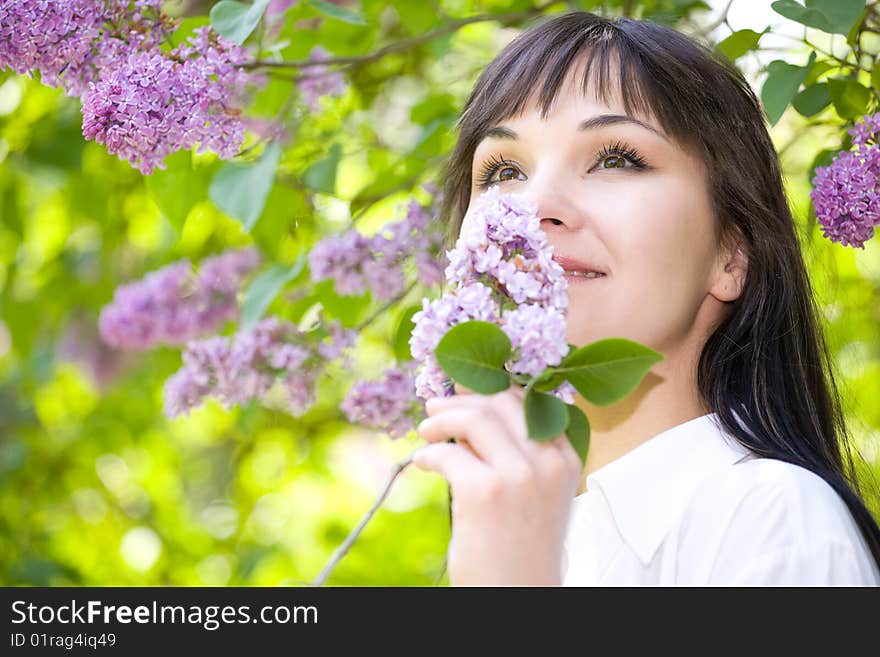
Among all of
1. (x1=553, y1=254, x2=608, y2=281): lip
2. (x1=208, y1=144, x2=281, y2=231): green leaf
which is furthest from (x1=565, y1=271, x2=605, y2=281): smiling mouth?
(x1=208, y1=144, x2=281, y2=231): green leaf

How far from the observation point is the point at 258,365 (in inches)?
64.2

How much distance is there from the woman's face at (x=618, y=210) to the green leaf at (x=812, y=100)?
0.14 metres

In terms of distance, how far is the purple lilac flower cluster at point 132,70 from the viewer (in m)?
1.09

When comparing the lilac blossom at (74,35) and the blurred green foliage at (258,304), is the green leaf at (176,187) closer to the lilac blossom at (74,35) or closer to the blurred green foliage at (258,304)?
the blurred green foliage at (258,304)

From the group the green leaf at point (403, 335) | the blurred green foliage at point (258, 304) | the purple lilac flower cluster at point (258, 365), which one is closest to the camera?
the green leaf at point (403, 335)

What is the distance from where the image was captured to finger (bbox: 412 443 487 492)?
0.76 metres

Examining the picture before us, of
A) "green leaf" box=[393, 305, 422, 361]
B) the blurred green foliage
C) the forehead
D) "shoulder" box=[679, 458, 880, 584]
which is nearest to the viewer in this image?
"shoulder" box=[679, 458, 880, 584]

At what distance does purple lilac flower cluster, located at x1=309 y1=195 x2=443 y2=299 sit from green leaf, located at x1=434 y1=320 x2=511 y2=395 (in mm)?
873

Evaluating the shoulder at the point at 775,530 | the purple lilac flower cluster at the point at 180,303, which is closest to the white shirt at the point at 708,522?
the shoulder at the point at 775,530

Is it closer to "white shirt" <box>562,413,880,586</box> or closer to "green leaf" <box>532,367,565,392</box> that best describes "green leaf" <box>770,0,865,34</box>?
"white shirt" <box>562,413,880,586</box>

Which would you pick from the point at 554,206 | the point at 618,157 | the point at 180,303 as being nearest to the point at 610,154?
the point at 618,157

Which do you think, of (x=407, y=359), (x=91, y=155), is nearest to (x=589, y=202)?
(x=407, y=359)

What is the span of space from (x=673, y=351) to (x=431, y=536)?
5.28 feet

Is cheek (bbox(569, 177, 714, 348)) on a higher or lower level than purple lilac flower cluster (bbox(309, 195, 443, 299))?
lower
